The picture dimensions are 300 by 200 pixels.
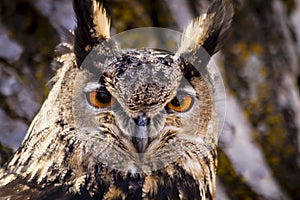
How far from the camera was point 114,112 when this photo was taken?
1.95m

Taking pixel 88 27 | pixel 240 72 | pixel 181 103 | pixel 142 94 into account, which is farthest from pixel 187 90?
pixel 240 72

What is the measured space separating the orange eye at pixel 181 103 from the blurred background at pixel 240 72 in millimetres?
1119

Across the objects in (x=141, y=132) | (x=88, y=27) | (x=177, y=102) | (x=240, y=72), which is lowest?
(x=141, y=132)

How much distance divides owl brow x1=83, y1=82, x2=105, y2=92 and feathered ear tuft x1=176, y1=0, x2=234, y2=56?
314 mm

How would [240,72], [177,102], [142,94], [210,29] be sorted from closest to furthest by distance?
[142,94]
[177,102]
[210,29]
[240,72]

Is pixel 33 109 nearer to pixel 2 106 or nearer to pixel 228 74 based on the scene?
pixel 2 106

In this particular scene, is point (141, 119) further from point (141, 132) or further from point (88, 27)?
point (88, 27)

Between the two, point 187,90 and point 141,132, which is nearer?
point 141,132

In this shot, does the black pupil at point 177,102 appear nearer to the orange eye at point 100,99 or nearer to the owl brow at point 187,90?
the owl brow at point 187,90

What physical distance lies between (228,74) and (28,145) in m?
1.38

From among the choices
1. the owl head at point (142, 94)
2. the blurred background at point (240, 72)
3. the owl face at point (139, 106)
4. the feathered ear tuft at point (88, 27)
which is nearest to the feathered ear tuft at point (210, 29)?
the owl head at point (142, 94)

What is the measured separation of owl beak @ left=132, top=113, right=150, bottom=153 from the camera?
1.91 metres

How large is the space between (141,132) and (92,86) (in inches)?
7.5

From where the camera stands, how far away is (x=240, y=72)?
130 inches
